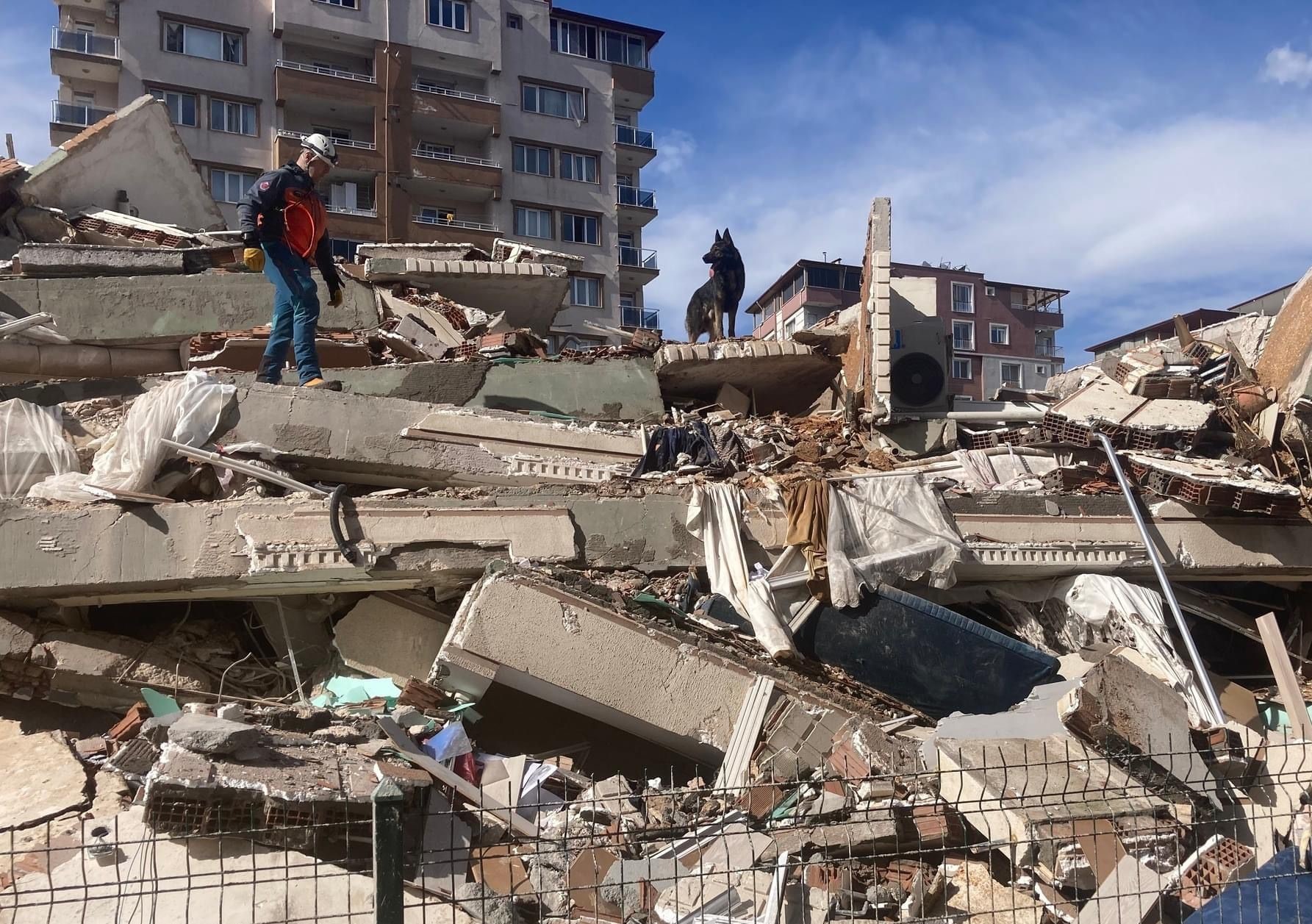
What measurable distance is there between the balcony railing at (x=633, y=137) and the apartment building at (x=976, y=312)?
11.7 m

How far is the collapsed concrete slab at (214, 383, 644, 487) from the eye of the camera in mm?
6906

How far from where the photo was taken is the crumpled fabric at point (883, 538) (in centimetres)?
668

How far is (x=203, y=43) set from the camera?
32.0 m

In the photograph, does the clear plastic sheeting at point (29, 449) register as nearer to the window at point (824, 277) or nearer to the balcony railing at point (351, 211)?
the balcony railing at point (351, 211)

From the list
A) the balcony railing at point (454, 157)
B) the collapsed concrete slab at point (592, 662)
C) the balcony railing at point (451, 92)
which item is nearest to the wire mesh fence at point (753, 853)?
the collapsed concrete slab at point (592, 662)

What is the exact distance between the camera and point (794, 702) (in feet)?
A: 19.7

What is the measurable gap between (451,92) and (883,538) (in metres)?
33.3

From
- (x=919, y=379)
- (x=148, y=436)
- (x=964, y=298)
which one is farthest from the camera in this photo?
(x=964, y=298)

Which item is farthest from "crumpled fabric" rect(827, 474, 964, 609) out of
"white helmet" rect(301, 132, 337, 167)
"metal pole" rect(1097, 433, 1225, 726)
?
"white helmet" rect(301, 132, 337, 167)

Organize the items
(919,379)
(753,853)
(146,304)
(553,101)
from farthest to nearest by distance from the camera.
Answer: (553,101), (919,379), (146,304), (753,853)

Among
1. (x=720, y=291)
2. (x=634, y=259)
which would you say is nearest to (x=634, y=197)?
(x=634, y=259)

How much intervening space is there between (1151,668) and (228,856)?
18.4 ft

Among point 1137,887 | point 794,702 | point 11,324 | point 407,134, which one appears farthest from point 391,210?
point 1137,887

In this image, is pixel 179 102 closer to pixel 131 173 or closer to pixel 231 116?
pixel 231 116
